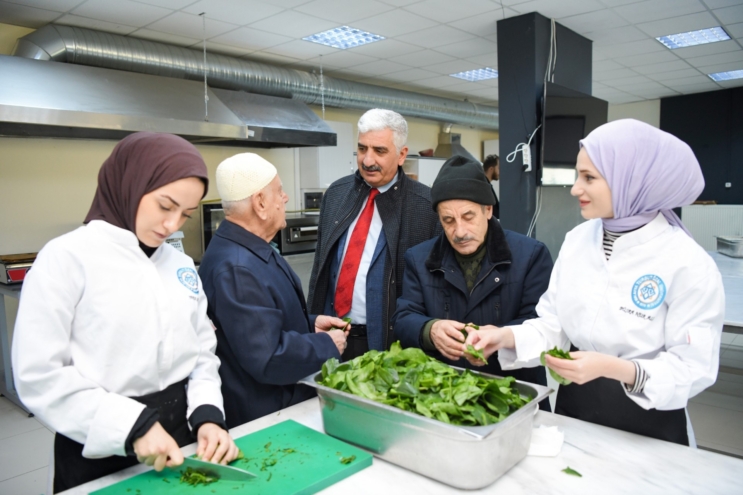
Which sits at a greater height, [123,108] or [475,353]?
[123,108]

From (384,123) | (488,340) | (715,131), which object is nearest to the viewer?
(488,340)

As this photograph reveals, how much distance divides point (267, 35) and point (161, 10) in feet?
3.33

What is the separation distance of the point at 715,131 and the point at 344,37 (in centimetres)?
692

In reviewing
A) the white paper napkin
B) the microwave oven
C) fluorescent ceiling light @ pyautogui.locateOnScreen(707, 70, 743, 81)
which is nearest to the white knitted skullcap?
the white paper napkin

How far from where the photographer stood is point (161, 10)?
4.07 metres

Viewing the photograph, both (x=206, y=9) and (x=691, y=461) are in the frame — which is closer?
(x=691, y=461)

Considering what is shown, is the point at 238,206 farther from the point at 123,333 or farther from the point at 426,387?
the point at 426,387

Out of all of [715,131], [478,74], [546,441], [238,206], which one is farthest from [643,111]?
[546,441]

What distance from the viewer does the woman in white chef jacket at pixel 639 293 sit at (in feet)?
3.87

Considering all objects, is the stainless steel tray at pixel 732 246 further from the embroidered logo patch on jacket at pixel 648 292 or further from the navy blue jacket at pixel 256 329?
the navy blue jacket at pixel 256 329

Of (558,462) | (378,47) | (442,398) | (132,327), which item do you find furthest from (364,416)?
(378,47)

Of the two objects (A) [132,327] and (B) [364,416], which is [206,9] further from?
(B) [364,416]

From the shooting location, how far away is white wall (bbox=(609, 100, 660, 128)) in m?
9.39

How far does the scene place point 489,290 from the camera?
5.65 feet
